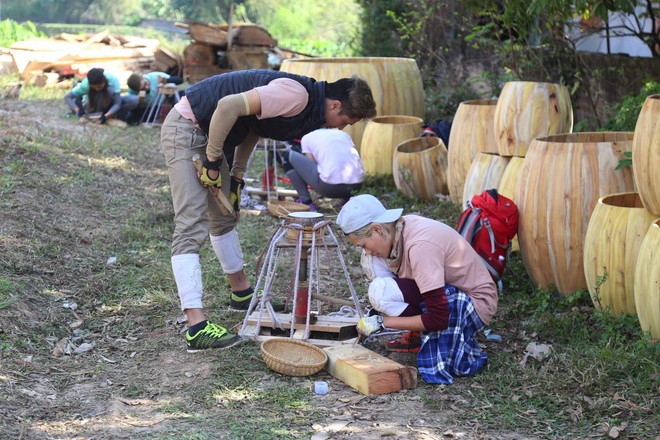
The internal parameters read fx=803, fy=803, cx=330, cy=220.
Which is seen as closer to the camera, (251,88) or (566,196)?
(251,88)

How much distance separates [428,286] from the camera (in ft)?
12.3

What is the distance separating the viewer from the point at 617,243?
425cm

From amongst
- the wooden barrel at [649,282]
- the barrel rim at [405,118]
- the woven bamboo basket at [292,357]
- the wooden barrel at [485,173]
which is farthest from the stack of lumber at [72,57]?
the wooden barrel at [649,282]

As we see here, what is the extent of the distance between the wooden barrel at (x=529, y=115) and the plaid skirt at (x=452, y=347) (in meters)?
2.13

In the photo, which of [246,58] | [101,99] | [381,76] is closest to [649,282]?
[381,76]

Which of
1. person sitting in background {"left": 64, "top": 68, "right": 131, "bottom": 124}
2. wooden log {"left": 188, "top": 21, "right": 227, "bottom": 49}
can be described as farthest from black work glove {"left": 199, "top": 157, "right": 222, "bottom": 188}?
wooden log {"left": 188, "top": 21, "right": 227, "bottom": 49}

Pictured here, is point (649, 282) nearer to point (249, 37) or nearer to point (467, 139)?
point (467, 139)

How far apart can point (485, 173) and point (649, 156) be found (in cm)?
193

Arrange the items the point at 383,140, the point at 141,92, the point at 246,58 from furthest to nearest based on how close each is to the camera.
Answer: the point at 246,58 < the point at 141,92 < the point at 383,140

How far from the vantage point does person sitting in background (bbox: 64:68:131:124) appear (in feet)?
37.8

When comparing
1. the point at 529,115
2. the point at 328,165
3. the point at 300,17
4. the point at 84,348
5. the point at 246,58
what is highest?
the point at 300,17

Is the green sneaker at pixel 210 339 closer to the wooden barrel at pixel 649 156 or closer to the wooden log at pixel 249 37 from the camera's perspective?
the wooden barrel at pixel 649 156

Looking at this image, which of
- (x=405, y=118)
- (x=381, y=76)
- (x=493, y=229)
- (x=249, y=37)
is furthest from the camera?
(x=249, y=37)

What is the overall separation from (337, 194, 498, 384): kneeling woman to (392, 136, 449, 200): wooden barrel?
3323mm
